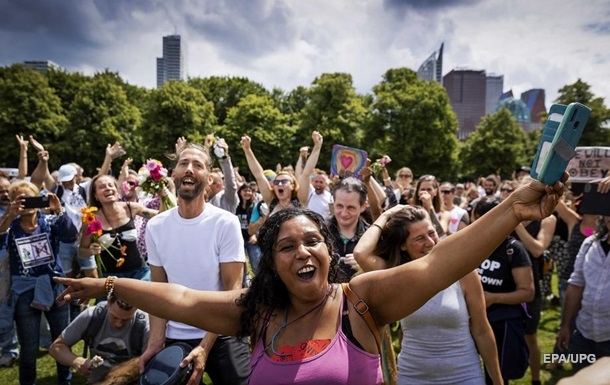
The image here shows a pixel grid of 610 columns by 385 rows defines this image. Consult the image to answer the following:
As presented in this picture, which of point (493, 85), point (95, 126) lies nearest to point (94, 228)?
point (95, 126)

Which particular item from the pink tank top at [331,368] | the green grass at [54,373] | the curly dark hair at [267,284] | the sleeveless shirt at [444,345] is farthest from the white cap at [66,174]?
the pink tank top at [331,368]

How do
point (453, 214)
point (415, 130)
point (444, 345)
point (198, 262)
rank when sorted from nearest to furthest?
point (444, 345)
point (198, 262)
point (453, 214)
point (415, 130)

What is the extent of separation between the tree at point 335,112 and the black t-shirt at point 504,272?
34430mm

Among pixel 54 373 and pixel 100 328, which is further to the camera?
pixel 54 373

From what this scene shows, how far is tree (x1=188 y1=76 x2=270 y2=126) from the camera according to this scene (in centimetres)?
4784

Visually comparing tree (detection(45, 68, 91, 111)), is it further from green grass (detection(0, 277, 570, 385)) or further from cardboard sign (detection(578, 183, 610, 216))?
cardboard sign (detection(578, 183, 610, 216))

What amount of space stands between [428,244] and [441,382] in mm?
847

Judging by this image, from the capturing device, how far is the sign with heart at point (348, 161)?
654 cm

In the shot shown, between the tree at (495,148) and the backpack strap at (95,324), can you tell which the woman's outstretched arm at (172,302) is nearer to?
the backpack strap at (95,324)

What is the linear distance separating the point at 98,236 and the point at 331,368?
142 inches

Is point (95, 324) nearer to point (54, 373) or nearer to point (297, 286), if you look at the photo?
point (54, 373)

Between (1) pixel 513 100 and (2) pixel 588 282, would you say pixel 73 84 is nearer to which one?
(2) pixel 588 282

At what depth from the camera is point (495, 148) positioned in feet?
147

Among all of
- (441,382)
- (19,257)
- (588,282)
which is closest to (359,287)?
(441,382)
